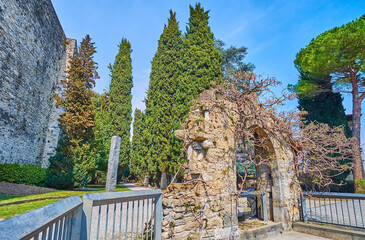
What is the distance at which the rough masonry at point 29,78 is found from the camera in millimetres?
8734

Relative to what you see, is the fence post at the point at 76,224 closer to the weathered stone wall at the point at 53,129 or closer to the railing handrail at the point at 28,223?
the railing handrail at the point at 28,223

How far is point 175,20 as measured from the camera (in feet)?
59.5

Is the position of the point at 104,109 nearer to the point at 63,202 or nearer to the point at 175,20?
the point at 175,20

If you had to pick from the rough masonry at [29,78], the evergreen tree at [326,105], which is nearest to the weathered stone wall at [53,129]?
the rough masonry at [29,78]

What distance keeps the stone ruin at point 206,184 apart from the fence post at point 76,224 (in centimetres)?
203

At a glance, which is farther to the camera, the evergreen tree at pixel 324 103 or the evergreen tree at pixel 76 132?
the evergreen tree at pixel 324 103

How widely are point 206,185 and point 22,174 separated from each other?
9239 millimetres

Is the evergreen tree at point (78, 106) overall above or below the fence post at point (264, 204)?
above

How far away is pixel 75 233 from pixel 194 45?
13529 mm

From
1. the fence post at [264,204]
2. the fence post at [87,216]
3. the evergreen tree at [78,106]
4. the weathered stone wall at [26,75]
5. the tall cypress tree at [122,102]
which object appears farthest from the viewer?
the tall cypress tree at [122,102]

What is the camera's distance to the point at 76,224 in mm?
1596

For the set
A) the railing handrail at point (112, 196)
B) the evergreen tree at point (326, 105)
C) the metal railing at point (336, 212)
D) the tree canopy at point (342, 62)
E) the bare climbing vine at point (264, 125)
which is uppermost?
the tree canopy at point (342, 62)

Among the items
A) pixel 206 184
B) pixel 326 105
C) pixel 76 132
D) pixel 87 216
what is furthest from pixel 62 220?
pixel 326 105

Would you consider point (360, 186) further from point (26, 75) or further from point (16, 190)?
point (26, 75)
